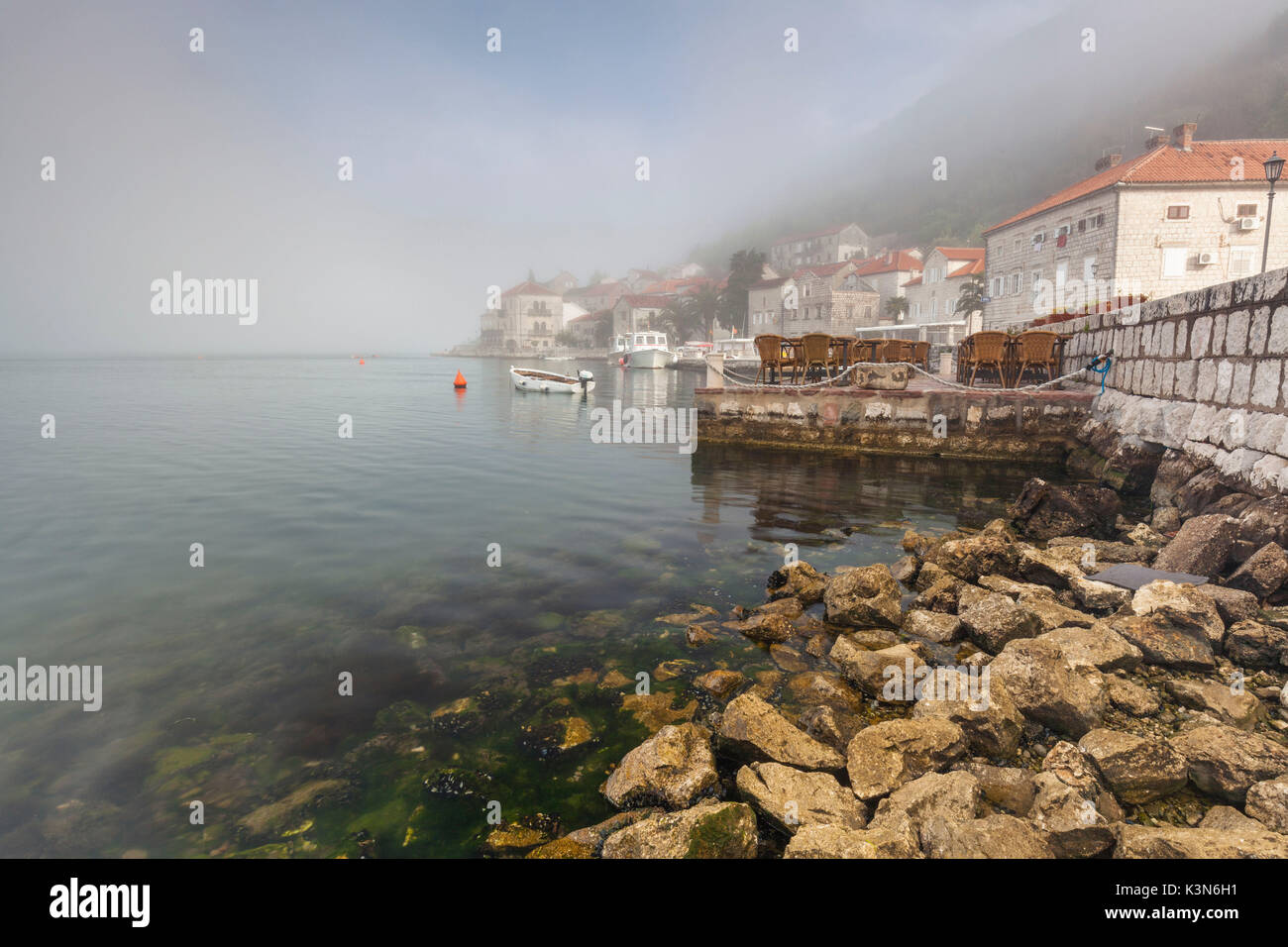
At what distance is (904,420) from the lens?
49.7 ft

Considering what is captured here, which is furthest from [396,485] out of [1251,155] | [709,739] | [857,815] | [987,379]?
[1251,155]

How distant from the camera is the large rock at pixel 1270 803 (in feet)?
10.5

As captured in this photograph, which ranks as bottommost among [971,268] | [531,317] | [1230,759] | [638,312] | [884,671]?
[884,671]

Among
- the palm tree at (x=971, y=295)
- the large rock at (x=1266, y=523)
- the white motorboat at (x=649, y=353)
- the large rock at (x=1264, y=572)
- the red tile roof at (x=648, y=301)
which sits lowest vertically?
the large rock at (x=1264, y=572)

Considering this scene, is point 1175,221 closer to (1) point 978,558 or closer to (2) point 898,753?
(1) point 978,558

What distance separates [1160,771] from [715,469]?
11.1 meters

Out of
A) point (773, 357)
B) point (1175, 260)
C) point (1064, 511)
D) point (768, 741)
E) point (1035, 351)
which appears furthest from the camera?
point (1175, 260)

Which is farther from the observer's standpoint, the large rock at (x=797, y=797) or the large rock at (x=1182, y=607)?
the large rock at (x=1182, y=607)

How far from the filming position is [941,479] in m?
13.2

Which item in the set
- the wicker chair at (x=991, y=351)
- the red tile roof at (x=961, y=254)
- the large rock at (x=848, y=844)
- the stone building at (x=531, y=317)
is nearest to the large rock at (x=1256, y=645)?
the large rock at (x=848, y=844)

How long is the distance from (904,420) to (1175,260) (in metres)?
29.7

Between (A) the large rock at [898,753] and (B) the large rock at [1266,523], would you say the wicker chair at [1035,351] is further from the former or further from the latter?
(A) the large rock at [898,753]

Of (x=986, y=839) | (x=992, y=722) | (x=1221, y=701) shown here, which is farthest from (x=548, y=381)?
(x=986, y=839)
